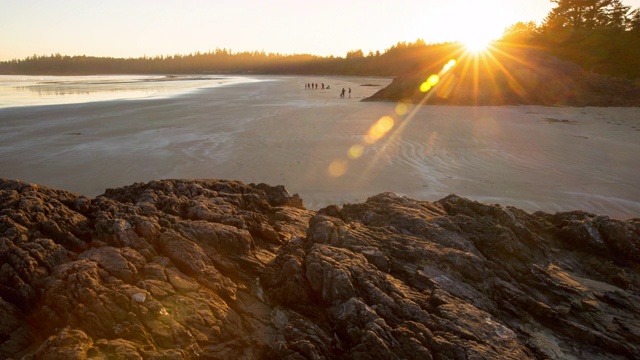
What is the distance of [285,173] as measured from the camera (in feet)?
32.9

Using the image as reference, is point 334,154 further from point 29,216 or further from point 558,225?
point 29,216

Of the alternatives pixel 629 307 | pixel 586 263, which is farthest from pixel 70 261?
pixel 586 263

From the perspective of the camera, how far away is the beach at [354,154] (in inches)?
350

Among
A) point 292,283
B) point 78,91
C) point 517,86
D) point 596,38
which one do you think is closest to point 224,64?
point 78,91

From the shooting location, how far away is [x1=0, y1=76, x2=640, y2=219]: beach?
888 centimetres

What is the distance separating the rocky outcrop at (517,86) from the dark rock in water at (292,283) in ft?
69.8

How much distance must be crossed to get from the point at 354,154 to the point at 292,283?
28.7 ft

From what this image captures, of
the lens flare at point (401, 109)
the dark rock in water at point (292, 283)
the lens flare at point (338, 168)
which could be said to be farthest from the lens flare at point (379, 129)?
the dark rock in water at point (292, 283)

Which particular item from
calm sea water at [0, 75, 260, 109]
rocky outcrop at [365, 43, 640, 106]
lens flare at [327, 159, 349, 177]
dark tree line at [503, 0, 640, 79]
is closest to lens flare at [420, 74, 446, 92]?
rocky outcrop at [365, 43, 640, 106]

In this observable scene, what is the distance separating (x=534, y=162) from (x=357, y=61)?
3293 inches

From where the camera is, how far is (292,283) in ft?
11.0

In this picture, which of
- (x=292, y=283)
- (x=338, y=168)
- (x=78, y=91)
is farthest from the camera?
(x=78, y=91)

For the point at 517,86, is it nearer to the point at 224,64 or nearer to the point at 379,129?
the point at 379,129

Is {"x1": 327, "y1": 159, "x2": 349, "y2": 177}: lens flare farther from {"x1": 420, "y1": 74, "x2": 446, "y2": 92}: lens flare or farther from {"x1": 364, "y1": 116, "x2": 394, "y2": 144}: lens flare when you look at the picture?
{"x1": 420, "y1": 74, "x2": 446, "y2": 92}: lens flare
